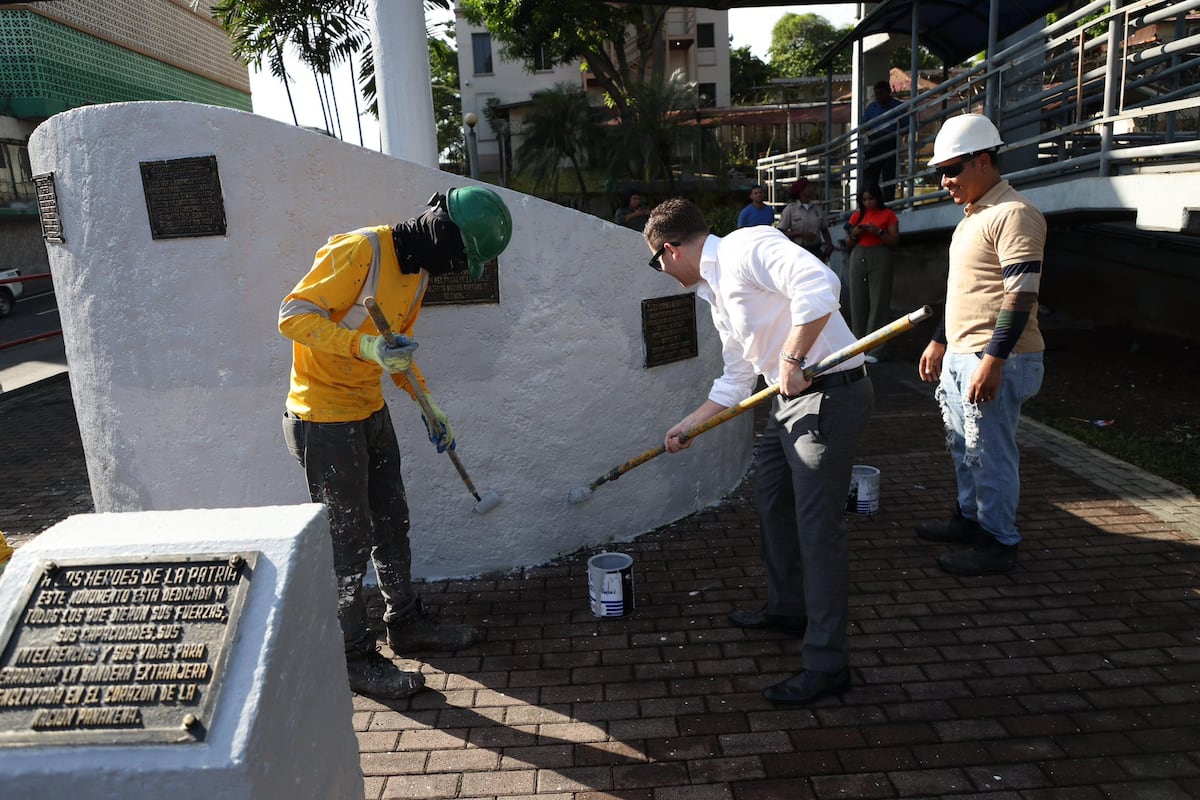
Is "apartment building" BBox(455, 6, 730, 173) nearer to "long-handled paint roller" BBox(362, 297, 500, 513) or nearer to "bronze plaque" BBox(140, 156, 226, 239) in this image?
"bronze plaque" BBox(140, 156, 226, 239)

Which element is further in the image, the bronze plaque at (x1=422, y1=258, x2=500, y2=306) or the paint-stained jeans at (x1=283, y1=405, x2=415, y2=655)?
the bronze plaque at (x1=422, y1=258, x2=500, y2=306)

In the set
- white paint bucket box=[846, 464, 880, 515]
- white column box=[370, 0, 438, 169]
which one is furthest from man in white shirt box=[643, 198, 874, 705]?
white column box=[370, 0, 438, 169]

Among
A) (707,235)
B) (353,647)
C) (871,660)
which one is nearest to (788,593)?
(871,660)

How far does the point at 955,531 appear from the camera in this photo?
15.7 ft

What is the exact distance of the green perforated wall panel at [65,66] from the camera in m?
28.4

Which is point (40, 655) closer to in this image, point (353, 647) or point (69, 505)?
point (353, 647)

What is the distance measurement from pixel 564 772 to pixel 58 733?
1674 mm


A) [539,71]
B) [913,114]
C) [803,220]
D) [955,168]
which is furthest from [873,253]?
[539,71]

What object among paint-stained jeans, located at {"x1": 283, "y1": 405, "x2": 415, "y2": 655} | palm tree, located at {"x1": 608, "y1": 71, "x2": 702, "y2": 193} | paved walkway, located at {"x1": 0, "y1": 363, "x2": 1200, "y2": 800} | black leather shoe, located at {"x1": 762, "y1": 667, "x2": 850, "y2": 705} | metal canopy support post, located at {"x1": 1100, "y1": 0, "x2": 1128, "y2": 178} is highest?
palm tree, located at {"x1": 608, "y1": 71, "x2": 702, "y2": 193}

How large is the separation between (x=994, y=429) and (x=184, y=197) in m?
4.06

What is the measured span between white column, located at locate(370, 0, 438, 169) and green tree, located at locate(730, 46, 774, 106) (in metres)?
41.3

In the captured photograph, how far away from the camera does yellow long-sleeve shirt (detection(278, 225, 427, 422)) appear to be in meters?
3.13

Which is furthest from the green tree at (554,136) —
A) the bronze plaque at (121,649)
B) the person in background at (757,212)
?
the bronze plaque at (121,649)

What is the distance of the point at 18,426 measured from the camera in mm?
9094
